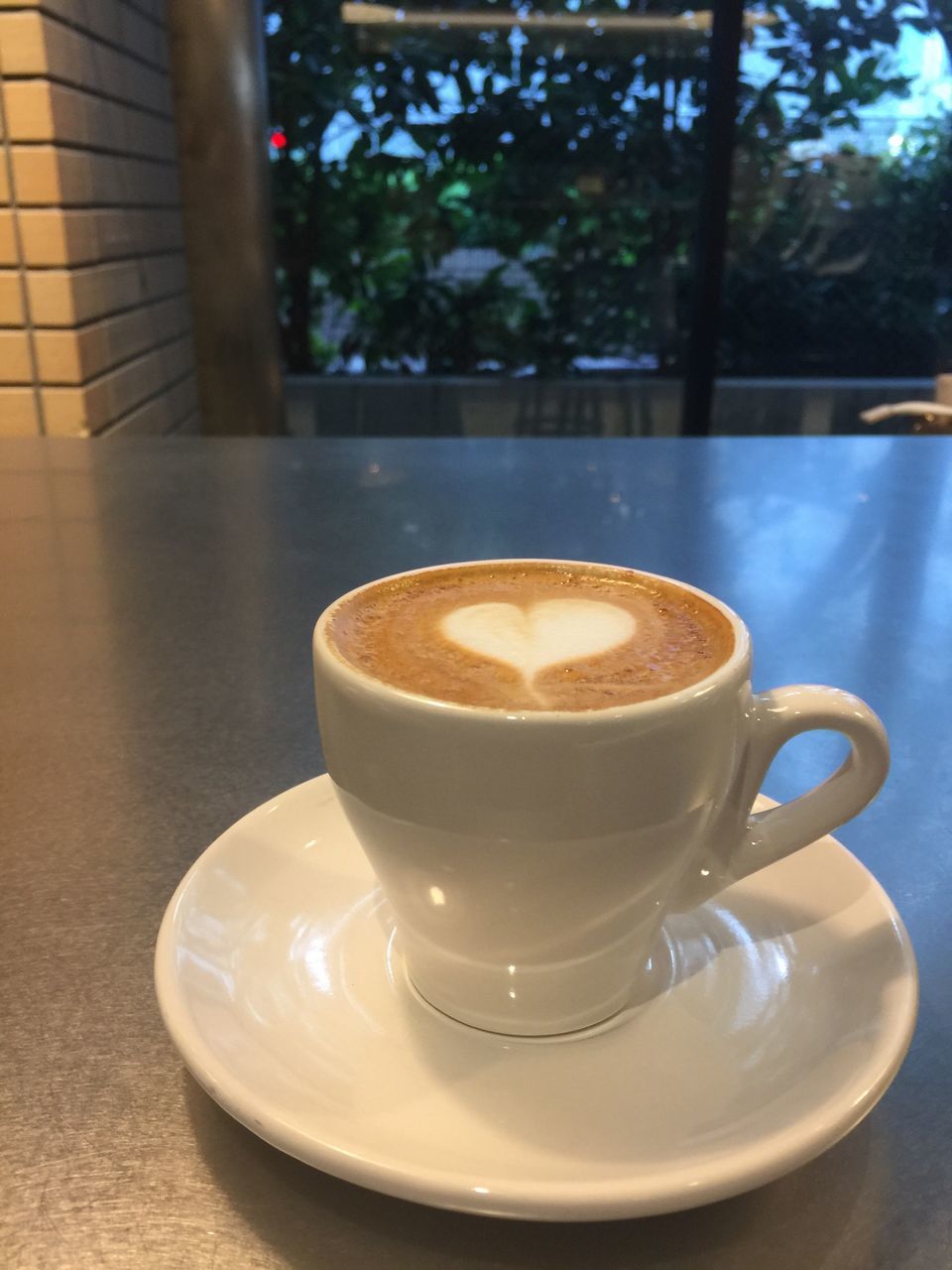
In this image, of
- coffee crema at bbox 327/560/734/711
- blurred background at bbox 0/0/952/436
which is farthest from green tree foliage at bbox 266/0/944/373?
coffee crema at bbox 327/560/734/711

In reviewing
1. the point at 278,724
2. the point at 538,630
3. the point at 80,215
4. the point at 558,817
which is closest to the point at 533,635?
the point at 538,630

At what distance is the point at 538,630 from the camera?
0.43 metres

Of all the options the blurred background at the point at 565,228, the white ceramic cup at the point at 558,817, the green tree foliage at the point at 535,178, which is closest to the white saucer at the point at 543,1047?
the white ceramic cup at the point at 558,817

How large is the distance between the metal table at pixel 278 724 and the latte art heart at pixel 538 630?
0.17m

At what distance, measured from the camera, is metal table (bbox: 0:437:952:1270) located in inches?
11.0

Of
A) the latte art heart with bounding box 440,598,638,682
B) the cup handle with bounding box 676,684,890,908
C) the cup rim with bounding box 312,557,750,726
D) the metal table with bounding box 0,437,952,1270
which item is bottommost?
the metal table with bounding box 0,437,952,1270

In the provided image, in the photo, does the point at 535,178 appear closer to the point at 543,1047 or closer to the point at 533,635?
the point at 533,635

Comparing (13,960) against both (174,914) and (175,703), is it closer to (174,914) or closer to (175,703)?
(174,914)

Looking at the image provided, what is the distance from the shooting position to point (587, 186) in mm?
3246

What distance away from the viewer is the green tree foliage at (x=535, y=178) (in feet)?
10.2

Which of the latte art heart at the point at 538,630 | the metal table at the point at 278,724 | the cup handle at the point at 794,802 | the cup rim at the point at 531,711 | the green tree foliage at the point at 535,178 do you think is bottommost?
the metal table at the point at 278,724

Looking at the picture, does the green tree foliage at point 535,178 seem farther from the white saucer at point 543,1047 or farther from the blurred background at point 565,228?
the white saucer at point 543,1047

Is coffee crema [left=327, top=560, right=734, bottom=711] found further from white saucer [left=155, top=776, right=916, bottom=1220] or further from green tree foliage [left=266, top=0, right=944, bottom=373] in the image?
green tree foliage [left=266, top=0, right=944, bottom=373]

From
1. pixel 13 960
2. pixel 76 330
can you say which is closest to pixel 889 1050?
pixel 13 960
